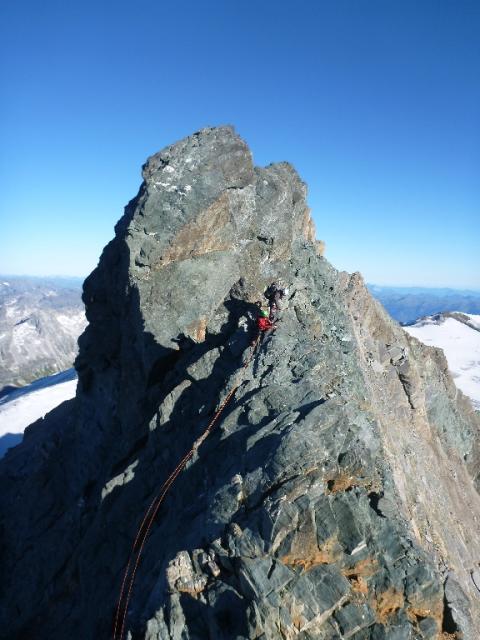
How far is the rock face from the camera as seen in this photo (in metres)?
10.8

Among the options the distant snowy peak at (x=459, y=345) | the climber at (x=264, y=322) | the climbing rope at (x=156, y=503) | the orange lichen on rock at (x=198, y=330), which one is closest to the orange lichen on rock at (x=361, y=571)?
the climbing rope at (x=156, y=503)

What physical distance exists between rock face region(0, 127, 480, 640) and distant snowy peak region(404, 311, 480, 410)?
321ft

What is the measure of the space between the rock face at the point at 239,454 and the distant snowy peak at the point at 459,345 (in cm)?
9786

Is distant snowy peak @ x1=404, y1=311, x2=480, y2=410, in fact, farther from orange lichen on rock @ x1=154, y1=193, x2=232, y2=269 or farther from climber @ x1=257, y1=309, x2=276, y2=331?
climber @ x1=257, y1=309, x2=276, y2=331

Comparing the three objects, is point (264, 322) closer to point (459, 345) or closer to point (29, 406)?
point (29, 406)

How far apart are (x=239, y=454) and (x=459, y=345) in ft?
587

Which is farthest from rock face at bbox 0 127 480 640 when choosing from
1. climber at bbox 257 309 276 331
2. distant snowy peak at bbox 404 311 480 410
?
distant snowy peak at bbox 404 311 480 410

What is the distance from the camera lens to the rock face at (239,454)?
10.8 m

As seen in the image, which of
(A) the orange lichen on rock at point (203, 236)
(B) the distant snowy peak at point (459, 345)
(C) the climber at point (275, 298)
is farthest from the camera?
(B) the distant snowy peak at point (459, 345)

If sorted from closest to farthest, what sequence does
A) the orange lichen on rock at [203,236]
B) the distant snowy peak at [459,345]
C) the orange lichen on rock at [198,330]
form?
the orange lichen on rock at [198,330], the orange lichen on rock at [203,236], the distant snowy peak at [459,345]

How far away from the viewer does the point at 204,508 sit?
44.9ft

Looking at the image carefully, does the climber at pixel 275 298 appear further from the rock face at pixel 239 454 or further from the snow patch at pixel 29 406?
the snow patch at pixel 29 406

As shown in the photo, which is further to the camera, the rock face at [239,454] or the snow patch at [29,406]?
the snow patch at [29,406]

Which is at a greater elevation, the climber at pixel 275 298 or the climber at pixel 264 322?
the climber at pixel 275 298
